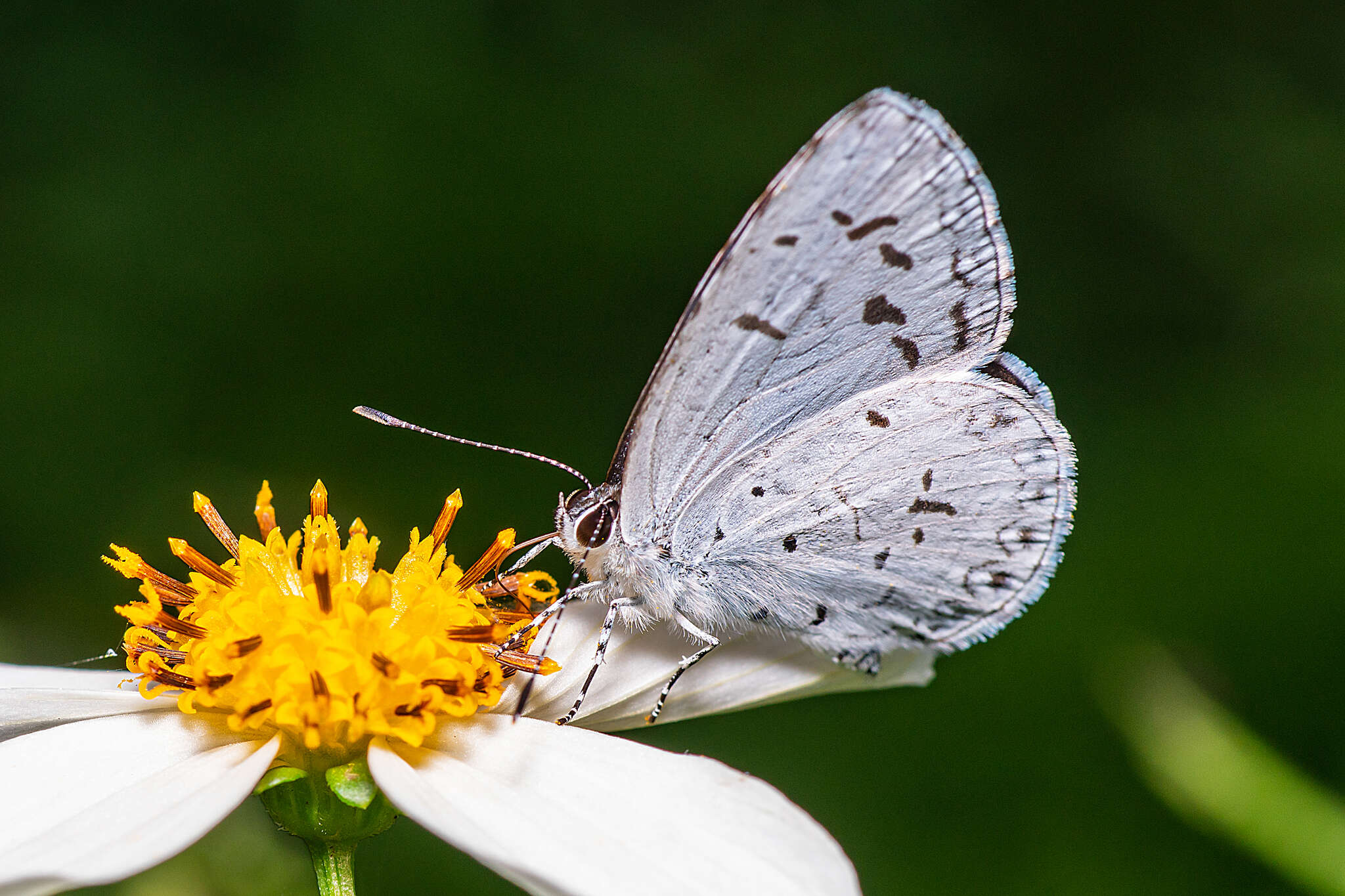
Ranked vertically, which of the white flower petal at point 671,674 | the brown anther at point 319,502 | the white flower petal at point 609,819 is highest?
the brown anther at point 319,502

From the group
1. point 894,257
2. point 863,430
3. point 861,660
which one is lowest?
point 861,660

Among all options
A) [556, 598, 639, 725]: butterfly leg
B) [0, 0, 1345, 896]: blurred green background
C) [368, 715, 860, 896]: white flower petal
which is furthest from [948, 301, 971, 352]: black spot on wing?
[0, 0, 1345, 896]: blurred green background

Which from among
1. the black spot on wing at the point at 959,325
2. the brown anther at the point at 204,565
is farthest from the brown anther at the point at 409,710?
the black spot on wing at the point at 959,325

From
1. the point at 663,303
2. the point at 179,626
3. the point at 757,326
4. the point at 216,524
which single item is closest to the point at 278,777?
the point at 179,626

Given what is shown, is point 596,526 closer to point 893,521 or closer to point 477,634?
point 477,634

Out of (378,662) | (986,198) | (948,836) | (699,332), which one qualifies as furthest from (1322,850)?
(378,662)

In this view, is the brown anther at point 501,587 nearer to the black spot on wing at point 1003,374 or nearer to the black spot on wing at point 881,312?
the black spot on wing at point 881,312
